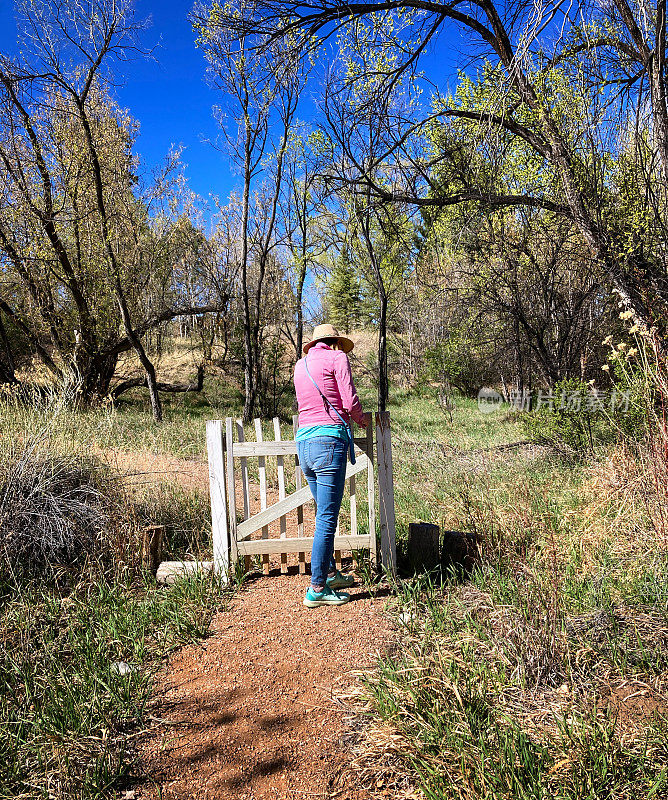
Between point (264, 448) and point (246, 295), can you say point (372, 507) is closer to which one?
point (264, 448)

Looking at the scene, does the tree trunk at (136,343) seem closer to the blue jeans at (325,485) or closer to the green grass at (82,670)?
the green grass at (82,670)

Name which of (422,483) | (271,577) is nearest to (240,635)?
(271,577)

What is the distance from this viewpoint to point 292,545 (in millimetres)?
4457

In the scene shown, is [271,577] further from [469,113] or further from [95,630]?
[469,113]

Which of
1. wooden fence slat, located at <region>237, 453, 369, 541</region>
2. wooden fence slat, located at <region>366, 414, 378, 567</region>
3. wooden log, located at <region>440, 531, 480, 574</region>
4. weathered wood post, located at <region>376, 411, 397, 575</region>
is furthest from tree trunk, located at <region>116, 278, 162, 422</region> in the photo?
wooden log, located at <region>440, 531, 480, 574</region>

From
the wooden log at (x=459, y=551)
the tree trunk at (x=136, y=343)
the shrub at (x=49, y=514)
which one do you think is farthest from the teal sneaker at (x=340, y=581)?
the tree trunk at (x=136, y=343)

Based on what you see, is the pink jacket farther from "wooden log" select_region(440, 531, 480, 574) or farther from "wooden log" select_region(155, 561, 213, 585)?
"wooden log" select_region(155, 561, 213, 585)

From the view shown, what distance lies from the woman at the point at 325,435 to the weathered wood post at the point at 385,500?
483 millimetres

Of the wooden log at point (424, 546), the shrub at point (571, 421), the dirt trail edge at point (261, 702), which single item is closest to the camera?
the dirt trail edge at point (261, 702)

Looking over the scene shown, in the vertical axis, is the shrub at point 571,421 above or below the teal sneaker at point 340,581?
above

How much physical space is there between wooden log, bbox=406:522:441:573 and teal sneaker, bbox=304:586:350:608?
0.70 meters

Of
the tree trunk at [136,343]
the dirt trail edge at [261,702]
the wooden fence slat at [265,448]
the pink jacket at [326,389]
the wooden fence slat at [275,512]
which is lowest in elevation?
the dirt trail edge at [261,702]

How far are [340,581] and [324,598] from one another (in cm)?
27

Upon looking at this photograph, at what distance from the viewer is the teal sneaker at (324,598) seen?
12.9 ft
